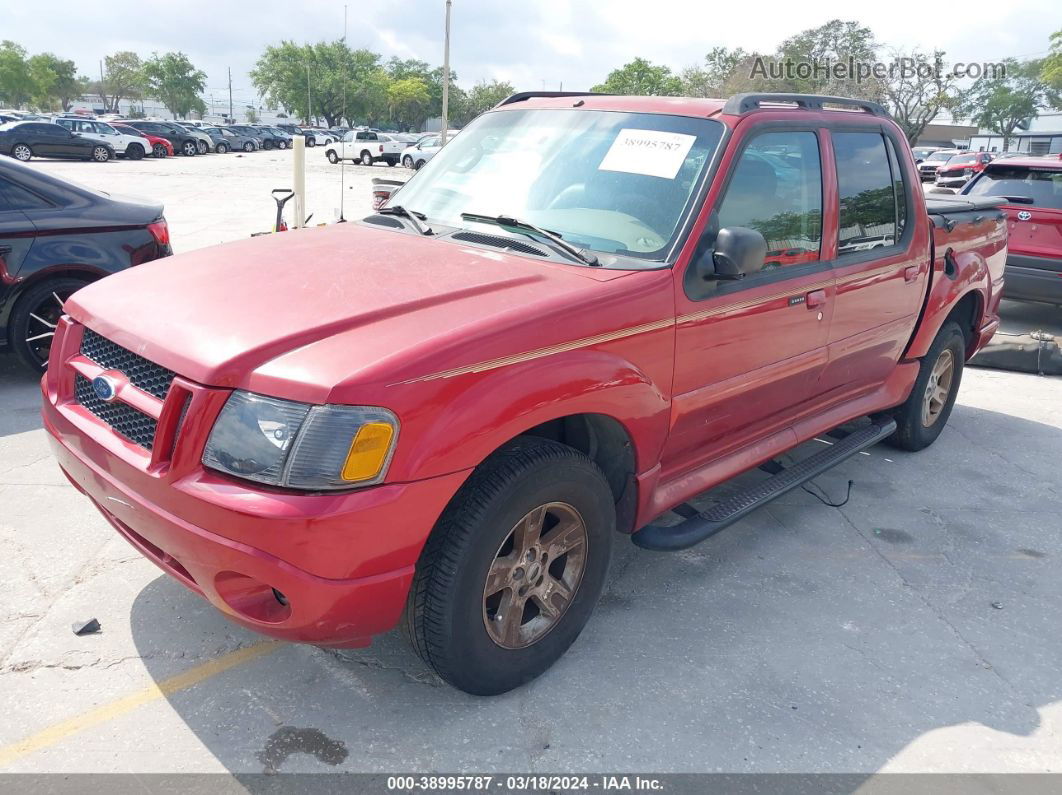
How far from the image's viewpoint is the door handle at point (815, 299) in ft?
12.2

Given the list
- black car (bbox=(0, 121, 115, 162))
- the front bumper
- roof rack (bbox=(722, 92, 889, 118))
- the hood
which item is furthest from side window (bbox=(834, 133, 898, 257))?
black car (bbox=(0, 121, 115, 162))

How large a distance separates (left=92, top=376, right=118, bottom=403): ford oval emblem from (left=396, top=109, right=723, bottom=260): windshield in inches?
60.0

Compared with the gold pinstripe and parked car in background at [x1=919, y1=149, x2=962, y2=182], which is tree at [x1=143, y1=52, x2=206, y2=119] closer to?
parked car in background at [x1=919, y1=149, x2=962, y2=182]

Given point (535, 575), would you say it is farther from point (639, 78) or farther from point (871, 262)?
point (639, 78)

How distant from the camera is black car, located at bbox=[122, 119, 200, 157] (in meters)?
41.3

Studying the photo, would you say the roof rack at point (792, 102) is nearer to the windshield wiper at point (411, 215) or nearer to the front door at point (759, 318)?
the front door at point (759, 318)

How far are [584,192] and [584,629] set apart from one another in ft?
5.68

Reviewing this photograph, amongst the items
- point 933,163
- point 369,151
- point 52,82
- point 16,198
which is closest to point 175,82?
point 52,82

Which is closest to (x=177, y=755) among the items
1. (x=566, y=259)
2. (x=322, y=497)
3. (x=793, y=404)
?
(x=322, y=497)

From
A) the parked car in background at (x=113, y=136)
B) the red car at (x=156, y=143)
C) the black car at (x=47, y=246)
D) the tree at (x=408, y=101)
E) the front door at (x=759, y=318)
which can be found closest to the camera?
the front door at (x=759, y=318)

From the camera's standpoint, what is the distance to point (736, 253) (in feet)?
10.1

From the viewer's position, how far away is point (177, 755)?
8.52ft

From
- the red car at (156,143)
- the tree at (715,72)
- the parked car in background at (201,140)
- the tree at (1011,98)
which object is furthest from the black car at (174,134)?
the tree at (1011,98)

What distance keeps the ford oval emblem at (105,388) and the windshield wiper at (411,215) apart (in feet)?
4.58
